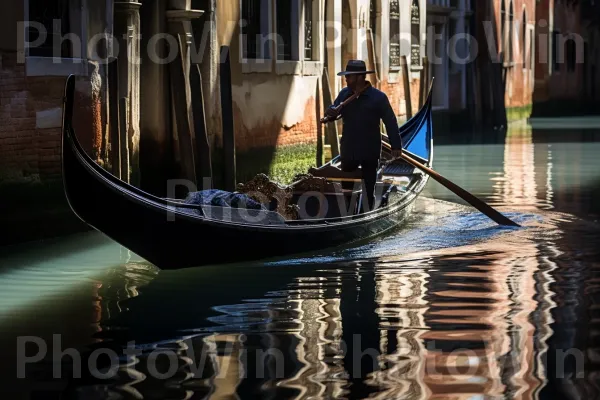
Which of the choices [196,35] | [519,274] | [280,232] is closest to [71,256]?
[280,232]

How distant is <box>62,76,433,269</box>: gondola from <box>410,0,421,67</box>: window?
31.1ft

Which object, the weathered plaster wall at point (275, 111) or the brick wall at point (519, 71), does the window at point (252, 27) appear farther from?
the brick wall at point (519, 71)

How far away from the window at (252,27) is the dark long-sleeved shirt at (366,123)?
3.38 metres

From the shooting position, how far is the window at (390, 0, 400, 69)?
17312 millimetres

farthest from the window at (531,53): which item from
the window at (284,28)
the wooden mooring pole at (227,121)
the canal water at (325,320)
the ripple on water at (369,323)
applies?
the ripple on water at (369,323)

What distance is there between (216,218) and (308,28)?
22.2 ft

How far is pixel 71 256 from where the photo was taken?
775 cm

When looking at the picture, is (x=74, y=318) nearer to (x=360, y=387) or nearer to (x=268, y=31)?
(x=360, y=387)

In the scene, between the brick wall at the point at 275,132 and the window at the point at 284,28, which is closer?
the brick wall at the point at 275,132

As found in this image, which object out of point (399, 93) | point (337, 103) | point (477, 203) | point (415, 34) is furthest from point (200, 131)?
point (415, 34)

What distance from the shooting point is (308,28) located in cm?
1352

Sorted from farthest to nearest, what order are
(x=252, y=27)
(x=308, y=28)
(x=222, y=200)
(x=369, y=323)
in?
(x=308, y=28)
(x=252, y=27)
(x=222, y=200)
(x=369, y=323)

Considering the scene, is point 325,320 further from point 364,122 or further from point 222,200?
point 364,122

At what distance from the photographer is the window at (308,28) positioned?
44.1 feet
